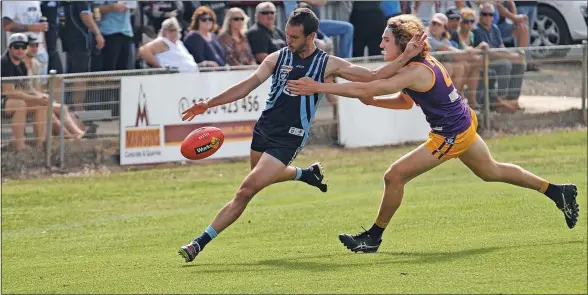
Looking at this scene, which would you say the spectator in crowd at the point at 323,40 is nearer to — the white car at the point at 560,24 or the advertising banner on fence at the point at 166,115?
the advertising banner on fence at the point at 166,115

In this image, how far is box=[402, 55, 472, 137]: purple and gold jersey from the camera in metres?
10.5

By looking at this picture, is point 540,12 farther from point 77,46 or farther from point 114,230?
point 114,230

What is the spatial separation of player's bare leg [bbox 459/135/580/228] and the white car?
15.1 m

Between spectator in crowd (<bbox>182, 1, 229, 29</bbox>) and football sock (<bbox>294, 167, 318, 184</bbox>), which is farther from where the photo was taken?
spectator in crowd (<bbox>182, 1, 229, 29</bbox>)

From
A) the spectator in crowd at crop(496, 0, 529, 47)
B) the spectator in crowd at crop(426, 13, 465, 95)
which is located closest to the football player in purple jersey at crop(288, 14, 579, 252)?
the spectator in crowd at crop(426, 13, 465, 95)

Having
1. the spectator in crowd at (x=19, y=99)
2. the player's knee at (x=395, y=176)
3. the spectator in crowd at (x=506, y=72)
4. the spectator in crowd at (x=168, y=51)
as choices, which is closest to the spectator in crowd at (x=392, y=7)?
the spectator in crowd at (x=506, y=72)

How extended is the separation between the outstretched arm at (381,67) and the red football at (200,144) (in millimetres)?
1185

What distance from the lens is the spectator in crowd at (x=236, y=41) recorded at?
64.7ft

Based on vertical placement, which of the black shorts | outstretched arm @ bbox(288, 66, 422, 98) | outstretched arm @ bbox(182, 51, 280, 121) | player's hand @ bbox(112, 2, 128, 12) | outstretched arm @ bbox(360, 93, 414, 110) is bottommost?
player's hand @ bbox(112, 2, 128, 12)

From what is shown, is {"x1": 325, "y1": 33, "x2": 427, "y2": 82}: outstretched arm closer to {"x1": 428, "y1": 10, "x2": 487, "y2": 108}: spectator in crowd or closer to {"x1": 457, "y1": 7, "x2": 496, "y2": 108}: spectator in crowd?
{"x1": 428, "y1": 10, "x2": 487, "y2": 108}: spectator in crowd

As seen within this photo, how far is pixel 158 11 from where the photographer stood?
20812mm

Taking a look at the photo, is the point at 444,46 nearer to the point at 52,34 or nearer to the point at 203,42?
the point at 203,42

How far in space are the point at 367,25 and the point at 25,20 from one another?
641 cm

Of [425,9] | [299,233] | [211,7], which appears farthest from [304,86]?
[425,9]
